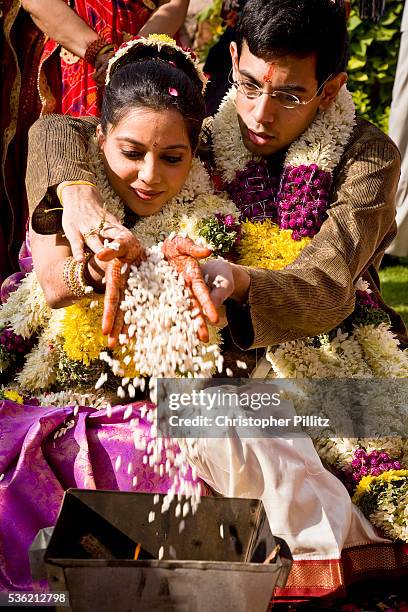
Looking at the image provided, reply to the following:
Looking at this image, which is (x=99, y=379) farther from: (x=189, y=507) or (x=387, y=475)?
(x=387, y=475)

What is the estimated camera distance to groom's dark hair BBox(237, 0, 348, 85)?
12.1 feet

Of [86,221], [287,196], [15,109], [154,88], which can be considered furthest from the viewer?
[15,109]

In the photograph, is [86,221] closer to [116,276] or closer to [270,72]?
[116,276]

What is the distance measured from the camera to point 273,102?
376 cm

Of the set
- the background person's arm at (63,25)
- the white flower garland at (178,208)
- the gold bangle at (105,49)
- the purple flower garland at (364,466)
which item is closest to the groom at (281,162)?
the white flower garland at (178,208)

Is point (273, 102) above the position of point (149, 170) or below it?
above

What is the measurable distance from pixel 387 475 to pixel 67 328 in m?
1.26

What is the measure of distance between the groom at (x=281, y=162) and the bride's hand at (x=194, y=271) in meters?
0.18

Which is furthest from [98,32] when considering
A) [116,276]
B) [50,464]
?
[50,464]

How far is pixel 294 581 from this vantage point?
3.43 metres

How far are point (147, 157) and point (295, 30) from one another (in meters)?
0.72

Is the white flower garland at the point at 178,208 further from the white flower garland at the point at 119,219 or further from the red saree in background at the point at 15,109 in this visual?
the red saree in background at the point at 15,109

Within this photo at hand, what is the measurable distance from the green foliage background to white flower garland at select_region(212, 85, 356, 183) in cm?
426

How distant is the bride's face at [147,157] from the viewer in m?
3.54
